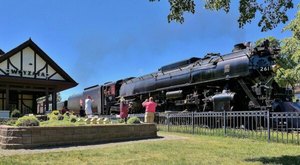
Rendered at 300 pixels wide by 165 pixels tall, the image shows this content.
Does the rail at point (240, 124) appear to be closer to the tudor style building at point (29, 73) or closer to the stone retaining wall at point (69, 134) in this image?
the stone retaining wall at point (69, 134)

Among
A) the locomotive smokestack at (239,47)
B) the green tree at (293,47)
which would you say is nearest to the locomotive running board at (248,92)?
the locomotive smokestack at (239,47)

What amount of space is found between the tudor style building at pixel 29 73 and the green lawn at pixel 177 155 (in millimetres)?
19902

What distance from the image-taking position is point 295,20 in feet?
102

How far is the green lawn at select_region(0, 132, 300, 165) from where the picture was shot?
9.54 m

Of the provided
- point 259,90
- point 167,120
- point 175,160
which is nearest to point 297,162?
point 175,160

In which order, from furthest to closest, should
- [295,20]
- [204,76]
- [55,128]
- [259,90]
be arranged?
[295,20]
[204,76]
[259,90]
[55,128]

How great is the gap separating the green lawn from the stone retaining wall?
1.62 m

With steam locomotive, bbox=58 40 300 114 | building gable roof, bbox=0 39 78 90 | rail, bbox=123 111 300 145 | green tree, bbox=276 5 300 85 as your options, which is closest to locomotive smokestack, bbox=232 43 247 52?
steam locomotive, bbox=58 40 300 114

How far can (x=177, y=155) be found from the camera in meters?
10.6

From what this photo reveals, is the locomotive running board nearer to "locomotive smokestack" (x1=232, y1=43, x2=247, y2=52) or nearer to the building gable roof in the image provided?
"locomotive smokestack" (x1=232, y1=43, x2=247, y2=52)

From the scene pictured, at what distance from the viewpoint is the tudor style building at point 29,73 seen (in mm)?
29406

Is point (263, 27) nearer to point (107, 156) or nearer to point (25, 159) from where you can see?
point (107, 156)

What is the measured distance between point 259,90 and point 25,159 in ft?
41.7

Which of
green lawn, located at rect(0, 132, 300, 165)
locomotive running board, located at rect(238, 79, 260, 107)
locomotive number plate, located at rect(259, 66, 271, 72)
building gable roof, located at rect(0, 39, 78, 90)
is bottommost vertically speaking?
green lawn, located at rect(0, 132, 300, 165)
